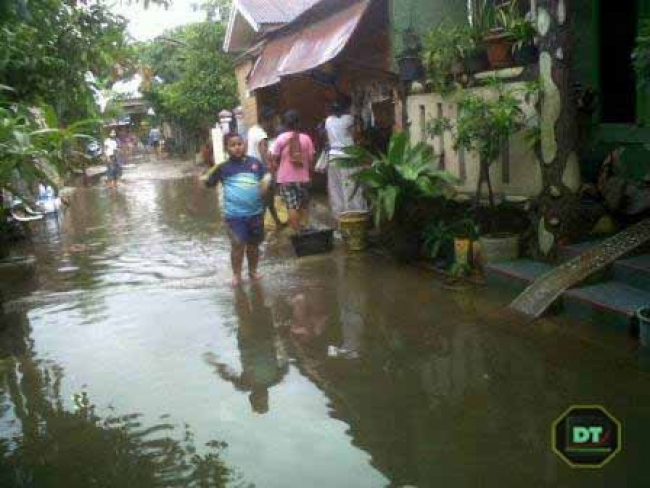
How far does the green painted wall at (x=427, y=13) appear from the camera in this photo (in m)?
9.23

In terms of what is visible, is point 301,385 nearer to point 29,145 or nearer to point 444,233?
point 29,145

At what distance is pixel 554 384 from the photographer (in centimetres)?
460

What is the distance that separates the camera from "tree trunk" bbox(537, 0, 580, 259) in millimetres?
6453

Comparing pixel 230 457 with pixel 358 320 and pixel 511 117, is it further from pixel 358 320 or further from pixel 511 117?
pixel 511 117

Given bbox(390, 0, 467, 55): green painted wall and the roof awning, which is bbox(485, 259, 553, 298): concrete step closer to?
bbox(390, 0, 467, 55): green painted wall

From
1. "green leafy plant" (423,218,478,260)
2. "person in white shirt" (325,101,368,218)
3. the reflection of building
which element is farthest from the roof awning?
"green leafy plant" (423,218,478,260)

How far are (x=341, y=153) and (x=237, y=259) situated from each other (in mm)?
2898

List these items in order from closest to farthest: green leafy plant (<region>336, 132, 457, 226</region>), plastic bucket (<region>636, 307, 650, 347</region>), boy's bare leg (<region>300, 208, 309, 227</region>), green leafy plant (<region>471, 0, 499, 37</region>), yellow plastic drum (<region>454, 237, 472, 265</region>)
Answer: plastic bucket (<region>636, 307, 650, 347</region>) → yellow plastic drum (<region>454, 237, 472, 265</region>) → green leafy plant (<region>471, 0, 499, 37</region>) → green leafy plant (<region>336, 132, 457, 226</region>) → boy's bare leg (<region>300, 208, 309, 227</region>)

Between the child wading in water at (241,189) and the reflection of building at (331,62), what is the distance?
9.63ft

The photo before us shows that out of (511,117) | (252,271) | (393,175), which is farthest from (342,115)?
(511,117)

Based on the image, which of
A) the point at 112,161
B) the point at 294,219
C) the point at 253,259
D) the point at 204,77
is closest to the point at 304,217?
the point at 294,219

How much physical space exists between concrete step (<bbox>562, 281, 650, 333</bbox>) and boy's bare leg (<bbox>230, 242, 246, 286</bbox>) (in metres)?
3.61

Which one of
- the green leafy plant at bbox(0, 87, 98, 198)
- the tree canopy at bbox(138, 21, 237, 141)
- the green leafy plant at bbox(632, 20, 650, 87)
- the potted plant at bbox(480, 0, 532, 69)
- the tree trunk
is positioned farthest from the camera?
the tree canopy at bbox(138, 21, 237, 141)

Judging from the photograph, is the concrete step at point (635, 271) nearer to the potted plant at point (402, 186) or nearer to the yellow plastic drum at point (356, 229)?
the potted plant at point (402, 186)
